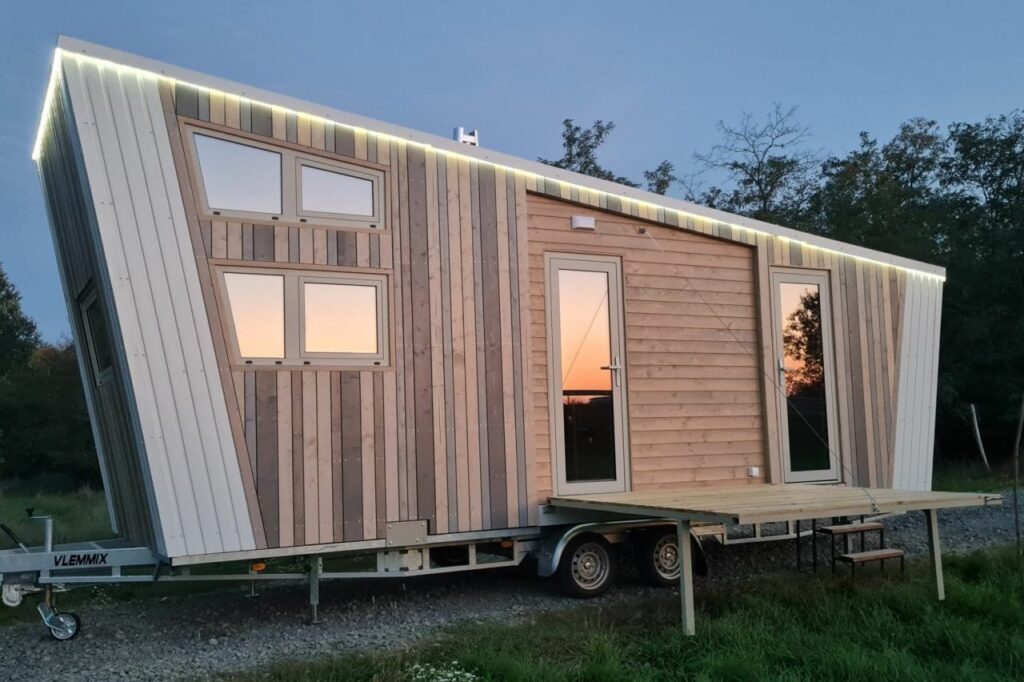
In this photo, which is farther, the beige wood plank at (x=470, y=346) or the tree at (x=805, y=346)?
the tree at (x=805, y=346)

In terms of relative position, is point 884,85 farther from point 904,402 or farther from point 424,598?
point 424,598

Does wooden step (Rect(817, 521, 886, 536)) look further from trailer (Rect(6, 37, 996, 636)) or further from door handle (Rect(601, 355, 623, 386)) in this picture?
door handle (Rect(601, 355, 623, 386))

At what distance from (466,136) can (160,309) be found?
2853 mm

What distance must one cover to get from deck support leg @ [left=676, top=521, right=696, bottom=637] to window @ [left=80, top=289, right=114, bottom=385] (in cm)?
403

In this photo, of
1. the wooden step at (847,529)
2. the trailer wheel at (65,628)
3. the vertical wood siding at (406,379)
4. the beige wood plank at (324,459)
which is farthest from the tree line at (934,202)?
the trailer wheel at (65,628)

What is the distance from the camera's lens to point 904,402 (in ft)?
28.0

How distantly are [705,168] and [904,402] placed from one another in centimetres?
1669

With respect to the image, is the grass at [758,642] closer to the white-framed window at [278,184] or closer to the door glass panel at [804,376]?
the door glass panel at [804,376]

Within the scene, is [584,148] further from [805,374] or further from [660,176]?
[805,374]

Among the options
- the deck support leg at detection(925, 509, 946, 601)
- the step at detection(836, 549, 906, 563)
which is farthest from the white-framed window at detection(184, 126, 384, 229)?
the deck support leg at detection(925, 509, 946, 601)

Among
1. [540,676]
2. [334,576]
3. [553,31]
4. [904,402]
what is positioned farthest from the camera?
[553,31]

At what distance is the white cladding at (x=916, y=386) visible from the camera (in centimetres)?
850

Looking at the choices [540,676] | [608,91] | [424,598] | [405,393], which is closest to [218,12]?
[405,393]

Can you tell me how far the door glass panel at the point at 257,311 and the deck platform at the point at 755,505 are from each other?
246 cm
